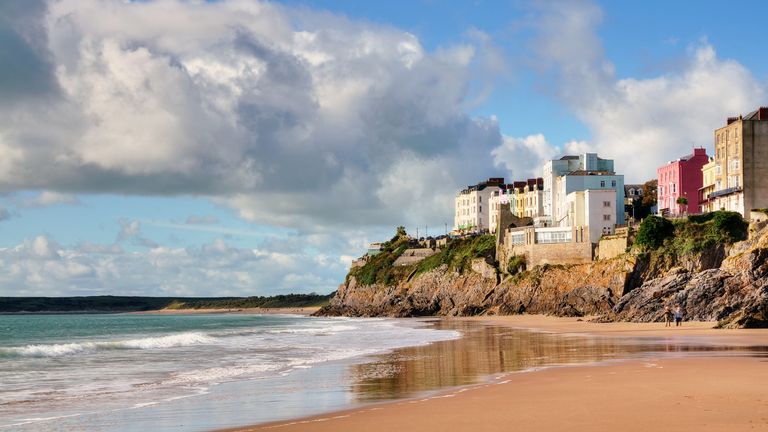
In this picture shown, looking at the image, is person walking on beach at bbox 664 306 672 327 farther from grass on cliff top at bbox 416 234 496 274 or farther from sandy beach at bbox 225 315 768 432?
grass on cliff top at bbox 416 234 496 274

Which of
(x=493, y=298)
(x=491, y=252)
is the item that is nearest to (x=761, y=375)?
(x=493, y=298)

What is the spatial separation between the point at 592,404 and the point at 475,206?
10868 cm

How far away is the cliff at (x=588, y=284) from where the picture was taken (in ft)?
157

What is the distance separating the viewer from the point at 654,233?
65688 mm

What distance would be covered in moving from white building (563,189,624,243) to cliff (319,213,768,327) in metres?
4.75

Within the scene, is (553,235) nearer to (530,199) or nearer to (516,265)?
(516,265)

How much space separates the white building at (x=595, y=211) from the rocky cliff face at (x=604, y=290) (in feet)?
16.3

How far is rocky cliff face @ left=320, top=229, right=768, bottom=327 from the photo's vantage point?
47344 millimetres

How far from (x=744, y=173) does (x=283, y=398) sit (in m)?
57.5

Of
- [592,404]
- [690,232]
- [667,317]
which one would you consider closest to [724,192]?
[690,232]

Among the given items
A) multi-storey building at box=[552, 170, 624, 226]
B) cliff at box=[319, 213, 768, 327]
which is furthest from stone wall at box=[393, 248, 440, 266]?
multi-storey building at box=[552, 170, 624, 226]

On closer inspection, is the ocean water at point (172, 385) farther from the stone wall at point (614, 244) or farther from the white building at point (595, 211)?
the white building at point (595, 211)

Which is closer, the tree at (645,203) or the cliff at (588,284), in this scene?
the cliff at (588,284)

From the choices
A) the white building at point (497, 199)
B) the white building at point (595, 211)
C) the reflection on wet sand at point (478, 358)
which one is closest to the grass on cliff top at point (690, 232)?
the white building at point (595, 211)
